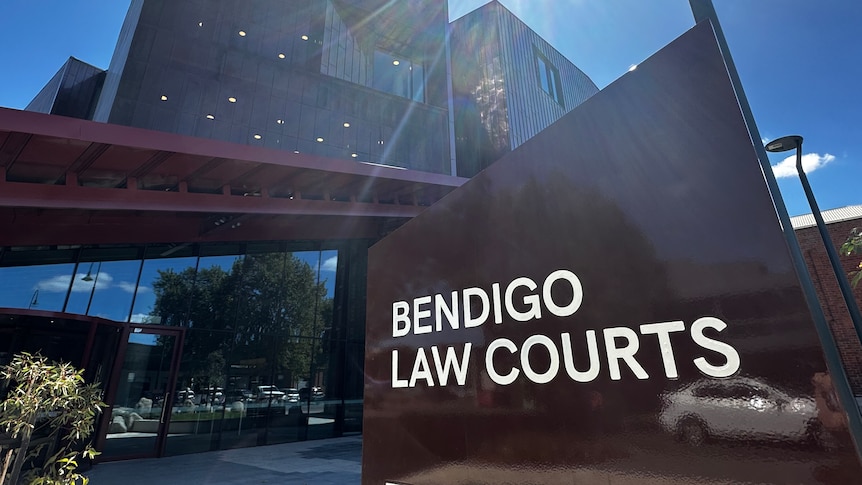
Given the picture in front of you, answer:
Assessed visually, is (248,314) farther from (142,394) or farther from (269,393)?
(142,394)

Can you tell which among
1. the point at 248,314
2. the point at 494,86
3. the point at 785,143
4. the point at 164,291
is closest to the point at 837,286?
the point at 785,143

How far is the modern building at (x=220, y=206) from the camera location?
7273 millimetres

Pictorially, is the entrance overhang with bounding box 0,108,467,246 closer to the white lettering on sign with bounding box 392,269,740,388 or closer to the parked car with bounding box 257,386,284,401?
the parked car with bounding box 257,386,284,401

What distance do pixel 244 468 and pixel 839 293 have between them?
23.4 m

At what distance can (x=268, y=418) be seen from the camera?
12023 mm

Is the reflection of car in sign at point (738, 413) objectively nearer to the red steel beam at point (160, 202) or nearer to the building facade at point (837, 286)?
the red steel beam at point (160, 202)

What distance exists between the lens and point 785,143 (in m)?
7.24

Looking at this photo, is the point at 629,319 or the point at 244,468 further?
the point at 244,468

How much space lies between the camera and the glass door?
30.8 ft

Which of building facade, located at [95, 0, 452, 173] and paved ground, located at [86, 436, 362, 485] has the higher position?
building facade, located at [95, 0, 452, 173]

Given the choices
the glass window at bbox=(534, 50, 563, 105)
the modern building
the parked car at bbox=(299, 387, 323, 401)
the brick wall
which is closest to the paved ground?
the modern building

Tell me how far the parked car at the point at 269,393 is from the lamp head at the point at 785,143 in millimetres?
13619

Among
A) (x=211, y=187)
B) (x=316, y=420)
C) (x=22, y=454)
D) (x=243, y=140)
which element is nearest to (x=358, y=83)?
(x=243, y=140)

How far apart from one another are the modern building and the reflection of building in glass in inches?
180
